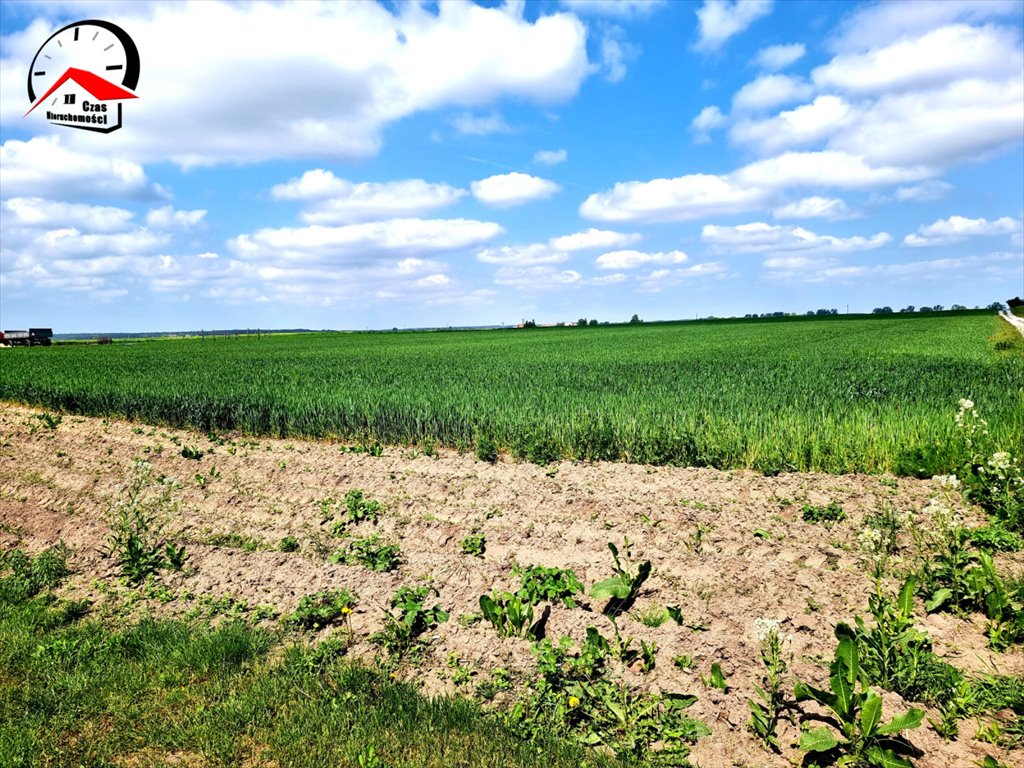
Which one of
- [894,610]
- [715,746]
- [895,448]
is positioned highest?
[895,448]

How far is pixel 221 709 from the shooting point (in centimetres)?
416

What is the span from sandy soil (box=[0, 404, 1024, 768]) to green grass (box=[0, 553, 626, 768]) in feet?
1.63

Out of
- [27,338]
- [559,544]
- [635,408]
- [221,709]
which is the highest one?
[27,338]

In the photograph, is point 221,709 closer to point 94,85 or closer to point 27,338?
point 94,85

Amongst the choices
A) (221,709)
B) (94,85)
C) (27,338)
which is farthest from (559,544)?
(27,338)

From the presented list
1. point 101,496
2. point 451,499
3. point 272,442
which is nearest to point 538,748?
point 451,499

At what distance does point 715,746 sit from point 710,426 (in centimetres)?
632

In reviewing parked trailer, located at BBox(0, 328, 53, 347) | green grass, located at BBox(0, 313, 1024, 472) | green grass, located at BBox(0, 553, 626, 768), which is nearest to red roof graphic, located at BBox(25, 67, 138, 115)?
green grass, located at BBox(0, 313, 1024, 472)

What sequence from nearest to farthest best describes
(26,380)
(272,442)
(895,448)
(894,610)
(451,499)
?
(894,610) → (451,499) → (895,448) → (272,442) → (26,380)

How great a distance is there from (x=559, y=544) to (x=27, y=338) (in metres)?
88.6

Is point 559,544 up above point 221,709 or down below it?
above

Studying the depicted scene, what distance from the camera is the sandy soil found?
4.53 metres

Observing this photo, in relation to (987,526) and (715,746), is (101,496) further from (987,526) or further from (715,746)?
(987,526)

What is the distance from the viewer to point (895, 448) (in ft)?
28.3
